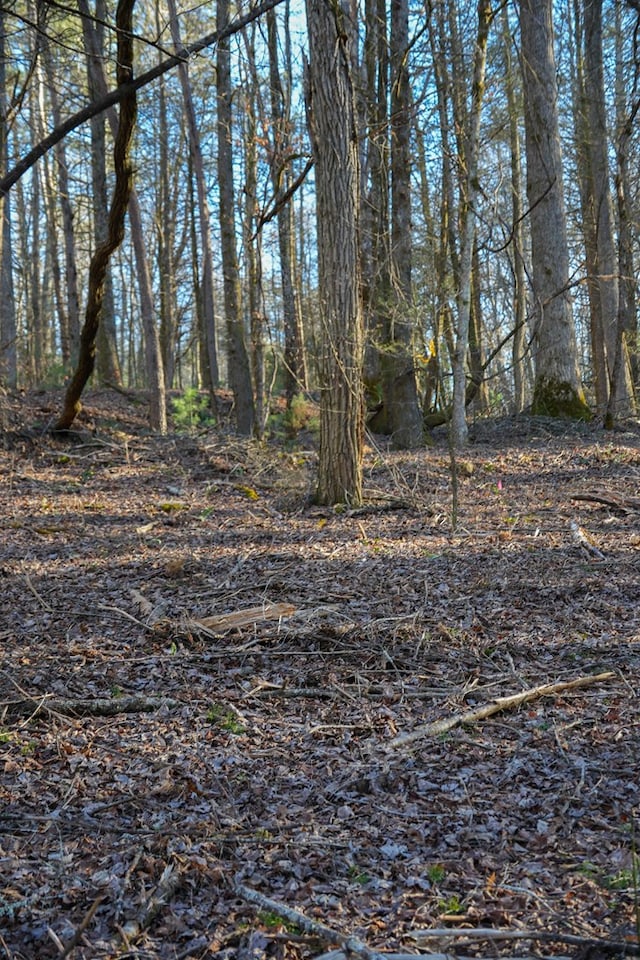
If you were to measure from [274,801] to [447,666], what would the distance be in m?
1.58

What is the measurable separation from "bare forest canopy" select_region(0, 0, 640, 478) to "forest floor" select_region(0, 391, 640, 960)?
6.58 feet

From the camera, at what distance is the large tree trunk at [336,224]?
24.1 ft

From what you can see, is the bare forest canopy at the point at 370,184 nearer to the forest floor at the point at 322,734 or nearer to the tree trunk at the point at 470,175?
the tree trunk at the point at 470,175

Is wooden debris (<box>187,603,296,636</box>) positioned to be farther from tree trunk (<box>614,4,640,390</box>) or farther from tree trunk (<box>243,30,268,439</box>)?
tree trunk (<box>243,30,268,439</box>)

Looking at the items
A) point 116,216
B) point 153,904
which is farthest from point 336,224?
point 153,904

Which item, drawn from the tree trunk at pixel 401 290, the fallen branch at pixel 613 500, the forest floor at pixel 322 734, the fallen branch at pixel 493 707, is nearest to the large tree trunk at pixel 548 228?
the tree trunk at pixel 401 290

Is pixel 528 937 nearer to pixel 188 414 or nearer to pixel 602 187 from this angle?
pixel 188 414

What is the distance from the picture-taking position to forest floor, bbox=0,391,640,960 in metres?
2.38

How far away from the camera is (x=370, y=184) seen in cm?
1453

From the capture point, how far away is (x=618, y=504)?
7590 mm

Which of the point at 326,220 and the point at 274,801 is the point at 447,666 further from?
the point at 326,220

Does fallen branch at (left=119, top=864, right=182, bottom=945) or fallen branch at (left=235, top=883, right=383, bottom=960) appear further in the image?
fallen branch at (left=119, top=864, right=182, bottom=945)

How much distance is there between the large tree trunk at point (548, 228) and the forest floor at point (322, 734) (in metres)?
4.98

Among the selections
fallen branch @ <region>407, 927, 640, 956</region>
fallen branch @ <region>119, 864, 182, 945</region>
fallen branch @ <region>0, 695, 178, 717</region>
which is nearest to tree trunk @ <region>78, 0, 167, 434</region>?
fallen branch @ <region>0, 695, 178, 717</region>
